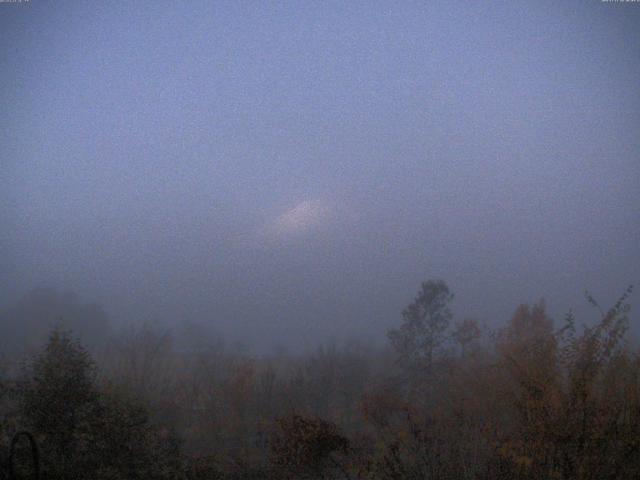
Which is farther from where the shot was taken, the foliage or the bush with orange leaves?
the foliage

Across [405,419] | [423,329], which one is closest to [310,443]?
[405,419]

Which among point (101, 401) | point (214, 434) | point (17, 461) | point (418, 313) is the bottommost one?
point (214, 434)

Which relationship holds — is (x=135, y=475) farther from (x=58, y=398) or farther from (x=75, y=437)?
(x=58, y=398)

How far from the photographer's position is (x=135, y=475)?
14383mm

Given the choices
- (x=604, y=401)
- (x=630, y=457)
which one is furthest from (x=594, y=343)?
(x=630, y=457)

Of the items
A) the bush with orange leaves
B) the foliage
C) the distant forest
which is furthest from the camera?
the foliage

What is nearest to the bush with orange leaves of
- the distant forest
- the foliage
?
the distant forest

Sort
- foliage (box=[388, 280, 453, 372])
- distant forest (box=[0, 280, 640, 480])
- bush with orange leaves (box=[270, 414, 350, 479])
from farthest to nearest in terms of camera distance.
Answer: foliage (box=[388, 280, 453, 372]) → bush with orange leaves (box=[270, 414, 350, 479]) → distant forest (box=[0, 280, 640, 480])

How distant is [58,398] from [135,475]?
329cm

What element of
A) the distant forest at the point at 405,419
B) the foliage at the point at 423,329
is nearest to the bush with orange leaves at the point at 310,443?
the distant forest at the point at 405,419

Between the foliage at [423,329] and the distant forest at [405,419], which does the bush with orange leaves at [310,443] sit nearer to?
the distant forest at [405,419]

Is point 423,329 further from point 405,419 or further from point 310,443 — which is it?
point 310,443

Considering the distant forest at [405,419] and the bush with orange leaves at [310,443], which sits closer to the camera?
the distant forest at [405,419]

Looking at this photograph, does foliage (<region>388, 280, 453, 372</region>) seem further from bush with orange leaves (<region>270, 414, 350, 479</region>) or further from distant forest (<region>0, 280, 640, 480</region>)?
bush with orange leaves (<region>270, 414, 350, 479</region>)
